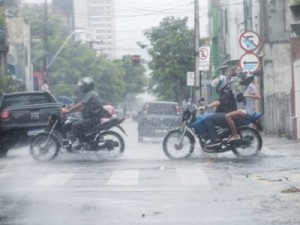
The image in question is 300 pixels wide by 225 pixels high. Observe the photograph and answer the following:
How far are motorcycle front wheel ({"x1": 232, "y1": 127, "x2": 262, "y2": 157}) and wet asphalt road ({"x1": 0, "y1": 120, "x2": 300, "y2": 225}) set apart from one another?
0.24 m

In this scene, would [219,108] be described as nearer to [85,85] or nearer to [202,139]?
[202,139]

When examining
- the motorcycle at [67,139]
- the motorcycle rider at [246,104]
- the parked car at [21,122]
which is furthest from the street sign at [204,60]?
the motorcycle at [67,139]

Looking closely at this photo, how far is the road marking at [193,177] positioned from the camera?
13314mm

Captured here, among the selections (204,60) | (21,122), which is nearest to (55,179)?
(21,122)

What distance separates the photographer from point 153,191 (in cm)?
1230

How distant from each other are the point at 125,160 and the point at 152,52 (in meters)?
48.2

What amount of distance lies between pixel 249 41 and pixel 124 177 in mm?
11525

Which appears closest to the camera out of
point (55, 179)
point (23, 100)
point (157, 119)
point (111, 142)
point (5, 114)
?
point (55, 179)

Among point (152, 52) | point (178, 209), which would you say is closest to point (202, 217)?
point (178, 209)

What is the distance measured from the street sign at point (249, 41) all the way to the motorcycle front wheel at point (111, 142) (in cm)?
691

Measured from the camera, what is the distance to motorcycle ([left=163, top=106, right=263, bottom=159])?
60.8 feet

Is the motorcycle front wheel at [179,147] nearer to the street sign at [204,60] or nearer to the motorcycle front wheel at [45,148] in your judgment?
the motorcycle front wheel at [45,148]

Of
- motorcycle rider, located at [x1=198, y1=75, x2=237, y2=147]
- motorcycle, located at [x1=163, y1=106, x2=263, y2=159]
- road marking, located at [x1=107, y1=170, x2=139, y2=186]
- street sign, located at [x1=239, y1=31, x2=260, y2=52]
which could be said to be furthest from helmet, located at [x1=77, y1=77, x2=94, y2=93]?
street sign, located at [x1=239, y1=31, x2=260, y2=52]

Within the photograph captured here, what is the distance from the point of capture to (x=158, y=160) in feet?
59.8
